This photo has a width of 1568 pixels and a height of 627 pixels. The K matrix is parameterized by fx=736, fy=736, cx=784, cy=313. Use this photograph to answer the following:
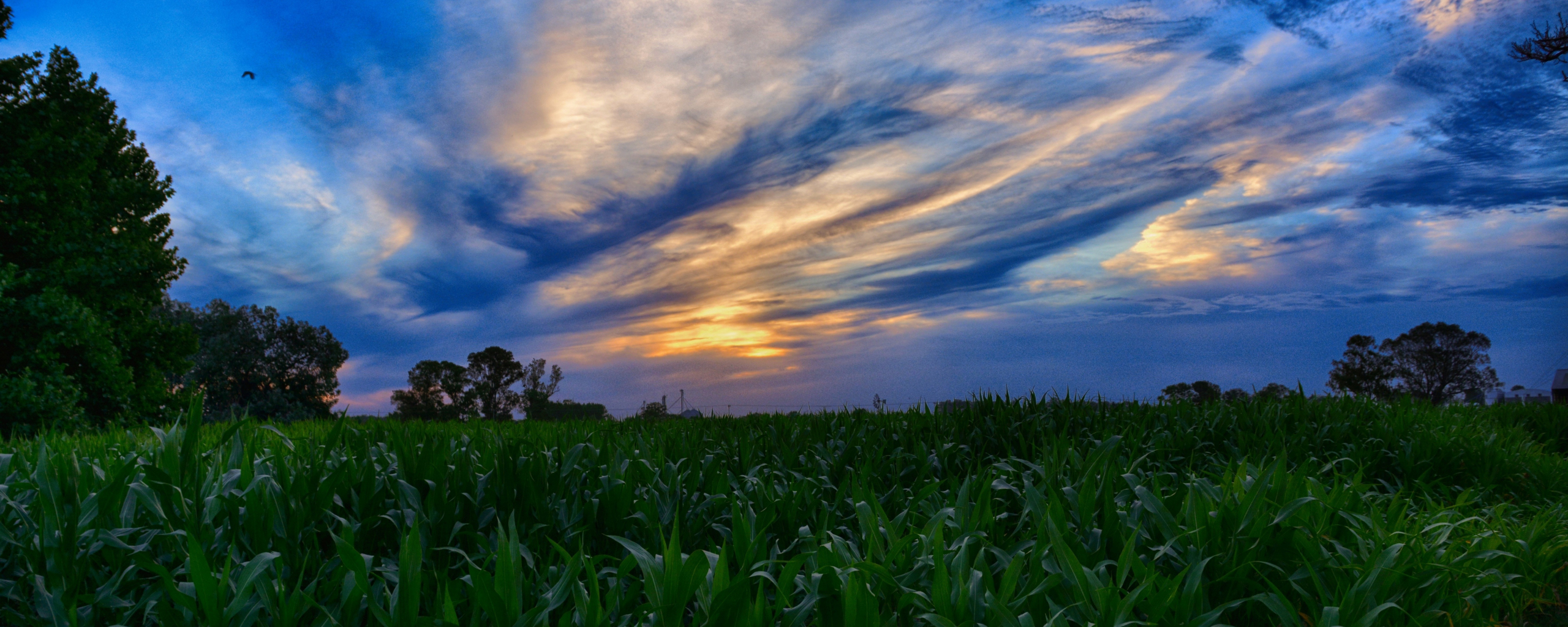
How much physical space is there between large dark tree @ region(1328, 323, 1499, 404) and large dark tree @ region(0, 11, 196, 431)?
61.7 metres

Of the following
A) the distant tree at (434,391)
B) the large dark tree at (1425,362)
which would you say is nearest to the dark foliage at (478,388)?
the distant tree at (434,391)

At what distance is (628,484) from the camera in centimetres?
447

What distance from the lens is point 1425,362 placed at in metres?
50.2

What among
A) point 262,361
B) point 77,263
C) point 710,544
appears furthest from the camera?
point 262,361

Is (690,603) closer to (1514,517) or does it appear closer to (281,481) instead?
(281,481)

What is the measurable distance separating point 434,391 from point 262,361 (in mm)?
9168

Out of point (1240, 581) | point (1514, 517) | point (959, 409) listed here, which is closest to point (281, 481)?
point (1240, 581)

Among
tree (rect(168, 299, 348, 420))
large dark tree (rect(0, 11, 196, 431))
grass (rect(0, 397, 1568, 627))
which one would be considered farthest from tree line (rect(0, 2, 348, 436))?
tree (rect(168, 299, 348, 420))

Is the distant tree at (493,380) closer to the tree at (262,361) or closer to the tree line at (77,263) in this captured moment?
the tree at (262,361)

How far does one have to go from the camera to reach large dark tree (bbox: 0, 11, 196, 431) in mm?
15695

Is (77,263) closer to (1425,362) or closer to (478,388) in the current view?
(478,388)

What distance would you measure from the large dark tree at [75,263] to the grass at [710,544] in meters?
13.1

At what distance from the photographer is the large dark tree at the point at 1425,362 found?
49531mm

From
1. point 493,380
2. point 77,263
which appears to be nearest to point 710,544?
point 77,263
